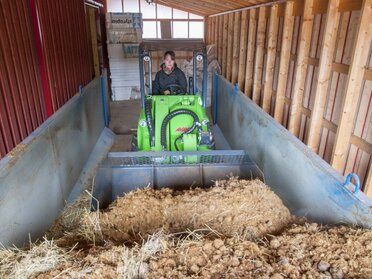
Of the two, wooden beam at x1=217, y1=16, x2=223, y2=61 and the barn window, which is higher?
the barn window

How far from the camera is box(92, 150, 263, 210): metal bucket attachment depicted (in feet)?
11.2

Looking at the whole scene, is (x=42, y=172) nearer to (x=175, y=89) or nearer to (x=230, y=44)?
(x=175, y=89)

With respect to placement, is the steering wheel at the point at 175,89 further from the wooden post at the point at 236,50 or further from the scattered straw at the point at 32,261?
the scattered straw at the point at 32,261

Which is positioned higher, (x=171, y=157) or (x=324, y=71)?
(x=324, y=71)

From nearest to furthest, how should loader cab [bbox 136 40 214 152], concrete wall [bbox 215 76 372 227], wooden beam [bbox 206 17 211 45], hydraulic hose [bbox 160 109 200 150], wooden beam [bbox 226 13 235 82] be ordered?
concrete wall [bbox 215 76 372 227]
hydraulic hose [bbox 160 109 200 150]
loader cab [bbox 136 40 214 152]
wooden beam [bbox 226 13 235 82]
wooden beam [bbox 206 17 211 45]

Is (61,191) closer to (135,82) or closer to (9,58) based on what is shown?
(9,58)

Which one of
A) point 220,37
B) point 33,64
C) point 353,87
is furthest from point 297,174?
point 220,37

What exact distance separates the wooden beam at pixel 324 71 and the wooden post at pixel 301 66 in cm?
37

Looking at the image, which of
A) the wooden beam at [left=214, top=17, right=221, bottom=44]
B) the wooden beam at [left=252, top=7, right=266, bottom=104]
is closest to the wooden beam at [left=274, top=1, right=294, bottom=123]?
the wooden beam at [left=252, top=7, right=266, bottom=104]

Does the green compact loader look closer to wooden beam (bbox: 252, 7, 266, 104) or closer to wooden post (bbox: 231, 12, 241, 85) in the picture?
wooden beam (bbox: 252, 7, 266, 104)

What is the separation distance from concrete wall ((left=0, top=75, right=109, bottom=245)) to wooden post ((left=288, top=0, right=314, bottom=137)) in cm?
274

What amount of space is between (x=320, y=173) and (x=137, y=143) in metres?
2.57

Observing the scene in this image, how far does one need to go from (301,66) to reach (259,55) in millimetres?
1330

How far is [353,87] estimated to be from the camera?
2.64 metres
